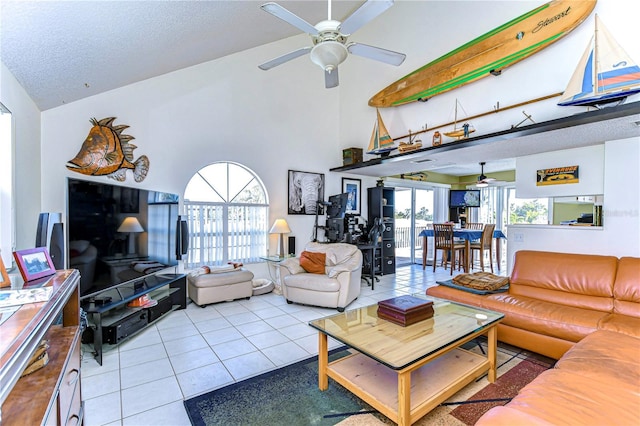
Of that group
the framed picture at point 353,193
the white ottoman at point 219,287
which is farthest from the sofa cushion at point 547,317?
the framed picture at point 353,193

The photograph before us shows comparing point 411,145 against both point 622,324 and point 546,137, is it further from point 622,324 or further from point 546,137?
point 622,324

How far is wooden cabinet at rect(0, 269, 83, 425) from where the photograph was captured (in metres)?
0.72

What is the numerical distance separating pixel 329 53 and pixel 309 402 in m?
2.45

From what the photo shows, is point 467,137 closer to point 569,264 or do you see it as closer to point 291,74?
point 569,264

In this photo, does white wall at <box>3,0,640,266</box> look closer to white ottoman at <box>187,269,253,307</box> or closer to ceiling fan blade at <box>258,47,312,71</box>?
white ottoman at <box>187,269,253,307</box>

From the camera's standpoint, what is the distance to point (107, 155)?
3588 mm

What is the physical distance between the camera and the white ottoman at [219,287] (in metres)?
3.88

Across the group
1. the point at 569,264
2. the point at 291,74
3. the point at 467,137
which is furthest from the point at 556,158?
the point at 291,74

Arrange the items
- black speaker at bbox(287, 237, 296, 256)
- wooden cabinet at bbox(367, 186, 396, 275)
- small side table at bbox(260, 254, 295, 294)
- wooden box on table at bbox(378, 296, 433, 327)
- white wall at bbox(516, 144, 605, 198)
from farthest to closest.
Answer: wooden cabinet at bbox(367, 186, 396, 275)
black speaker at bbox(287, 237, 296, 256)
small side table at bbox(260, 254, 295, 294)
white wall at bbox(516, 144, 605, 198)
wooden box on table at bbox(378, 296, 433, 327)

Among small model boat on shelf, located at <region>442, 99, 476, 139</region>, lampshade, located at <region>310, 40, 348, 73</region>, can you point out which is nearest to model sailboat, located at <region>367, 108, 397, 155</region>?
small model boat on shelf, located at <region>442, 99, 476, 139</region>

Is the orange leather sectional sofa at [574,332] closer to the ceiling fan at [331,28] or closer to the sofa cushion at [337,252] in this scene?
the sofa cushion at [337,252]

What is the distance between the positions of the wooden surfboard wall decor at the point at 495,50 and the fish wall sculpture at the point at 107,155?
4.03m

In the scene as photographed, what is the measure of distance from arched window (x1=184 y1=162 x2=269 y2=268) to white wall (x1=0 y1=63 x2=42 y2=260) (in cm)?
171

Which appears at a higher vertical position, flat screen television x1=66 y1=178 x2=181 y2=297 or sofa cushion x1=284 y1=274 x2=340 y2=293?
flat screen television x1=66 y1=178 x2=181 y2=297
